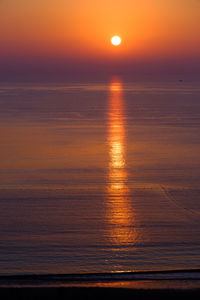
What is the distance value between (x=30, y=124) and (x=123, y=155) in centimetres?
691

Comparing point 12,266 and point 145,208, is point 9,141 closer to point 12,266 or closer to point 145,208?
point 145,208

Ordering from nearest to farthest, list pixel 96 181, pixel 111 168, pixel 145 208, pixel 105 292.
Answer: pixel 105 292 → pixel 145 208 → pixel 96 181 → pixel 111 168

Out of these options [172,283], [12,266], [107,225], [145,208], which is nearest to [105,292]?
[172,283]

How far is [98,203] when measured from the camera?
6.42 m

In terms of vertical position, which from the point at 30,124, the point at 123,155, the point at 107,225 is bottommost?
the point at 107,225

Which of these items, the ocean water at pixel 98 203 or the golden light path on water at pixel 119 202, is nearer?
the ocean water at pixel 98 203

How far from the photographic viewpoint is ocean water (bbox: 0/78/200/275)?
4348 millimetres

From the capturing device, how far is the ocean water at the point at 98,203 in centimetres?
435

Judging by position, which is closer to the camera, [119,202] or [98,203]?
[98,203]

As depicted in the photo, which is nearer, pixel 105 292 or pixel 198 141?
pixel 105 292

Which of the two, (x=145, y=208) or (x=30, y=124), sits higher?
(x=30, y=124)

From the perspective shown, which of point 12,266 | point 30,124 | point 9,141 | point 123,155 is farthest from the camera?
point 30,124

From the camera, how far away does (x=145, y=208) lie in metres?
6.19

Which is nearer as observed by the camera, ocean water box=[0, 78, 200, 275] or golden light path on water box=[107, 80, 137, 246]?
ocean water box=[0, 78, 200, 275]
